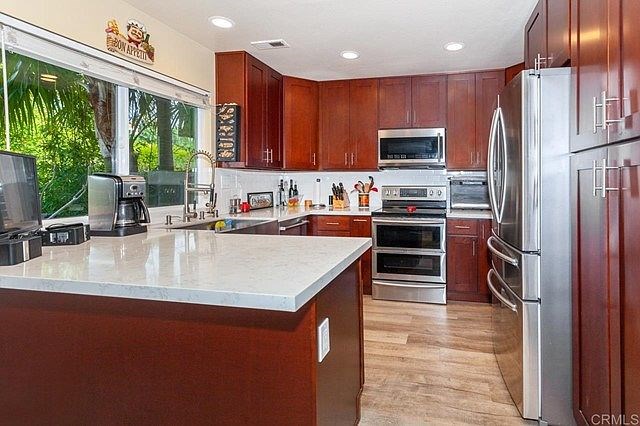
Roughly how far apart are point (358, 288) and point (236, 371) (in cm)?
88

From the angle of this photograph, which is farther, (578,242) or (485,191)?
(485,191)

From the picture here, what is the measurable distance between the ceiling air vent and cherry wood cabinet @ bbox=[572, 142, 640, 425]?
2534mm

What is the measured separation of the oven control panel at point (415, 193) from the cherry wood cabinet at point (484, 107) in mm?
505

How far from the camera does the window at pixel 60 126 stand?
228 centimetres

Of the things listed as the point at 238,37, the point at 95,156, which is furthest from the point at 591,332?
the point at 238,37

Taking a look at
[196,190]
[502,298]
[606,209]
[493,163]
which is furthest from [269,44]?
[606,209]

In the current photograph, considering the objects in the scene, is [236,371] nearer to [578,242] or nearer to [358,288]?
[358,288]

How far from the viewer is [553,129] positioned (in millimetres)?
2035

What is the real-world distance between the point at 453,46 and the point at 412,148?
46.9 inches

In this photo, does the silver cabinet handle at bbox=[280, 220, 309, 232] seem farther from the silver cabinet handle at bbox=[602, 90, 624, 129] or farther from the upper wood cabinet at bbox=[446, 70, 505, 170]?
the silver cabinet handle at bbox=[602, 90, 624, 129]

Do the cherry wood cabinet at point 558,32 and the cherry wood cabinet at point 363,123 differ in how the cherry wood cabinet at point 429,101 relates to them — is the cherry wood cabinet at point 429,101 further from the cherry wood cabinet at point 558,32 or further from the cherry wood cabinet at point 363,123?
the cherry wood cabinet at point 558,32

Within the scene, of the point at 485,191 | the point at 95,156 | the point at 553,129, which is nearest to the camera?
the point at 553,129

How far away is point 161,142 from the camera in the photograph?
3.40m

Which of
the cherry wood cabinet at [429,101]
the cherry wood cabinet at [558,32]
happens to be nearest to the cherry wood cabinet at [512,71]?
the cherry wood cabinet at [429,101]
